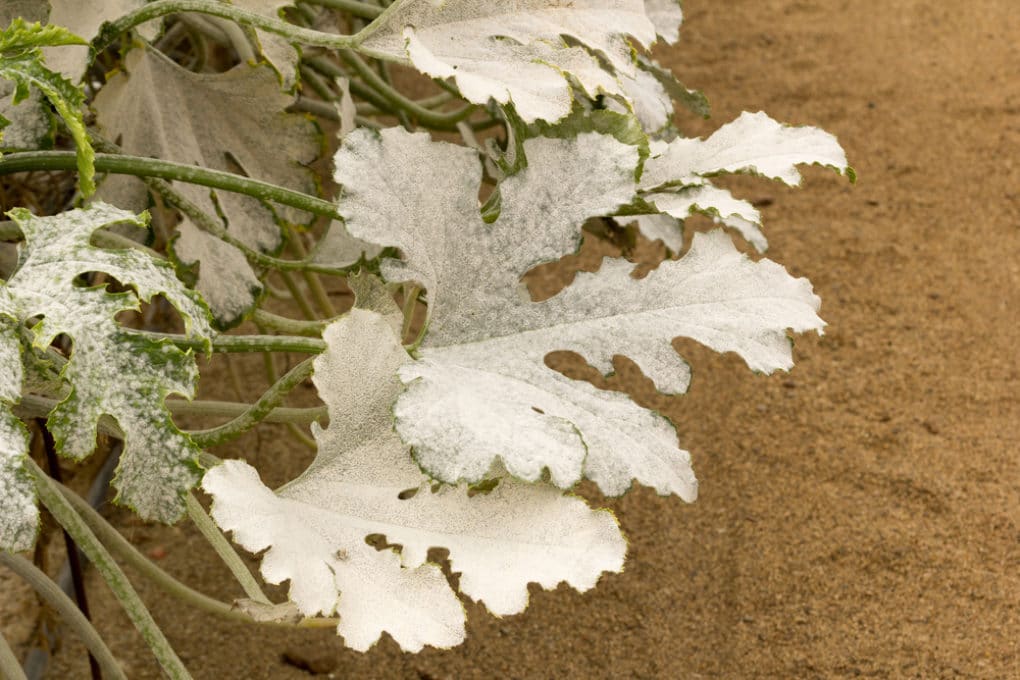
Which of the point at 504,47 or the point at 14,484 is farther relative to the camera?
the point at 504,47

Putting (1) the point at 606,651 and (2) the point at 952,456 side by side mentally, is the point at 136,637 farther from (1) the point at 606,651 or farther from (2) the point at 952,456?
(2) the point at 952,456

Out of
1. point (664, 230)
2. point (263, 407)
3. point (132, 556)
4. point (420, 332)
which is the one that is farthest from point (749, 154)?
point (132, 556)

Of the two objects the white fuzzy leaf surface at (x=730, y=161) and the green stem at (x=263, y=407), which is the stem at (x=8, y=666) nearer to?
the green stem at (x=263, y=407)

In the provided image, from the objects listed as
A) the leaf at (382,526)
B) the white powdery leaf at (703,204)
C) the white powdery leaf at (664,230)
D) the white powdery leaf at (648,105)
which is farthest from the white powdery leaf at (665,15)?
the leaf at (382,526)

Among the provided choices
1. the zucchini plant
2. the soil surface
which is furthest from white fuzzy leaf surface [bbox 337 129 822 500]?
the soil surface

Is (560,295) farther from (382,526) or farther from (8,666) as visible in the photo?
(8,666)

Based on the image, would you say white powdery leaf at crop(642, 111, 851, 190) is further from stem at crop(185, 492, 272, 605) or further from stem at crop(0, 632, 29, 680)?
stem at crop(0, 632, 29, 680)
